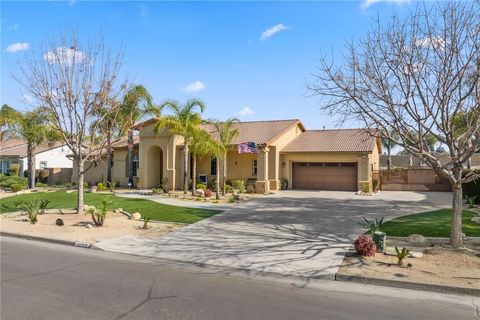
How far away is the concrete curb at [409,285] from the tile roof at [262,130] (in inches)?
769

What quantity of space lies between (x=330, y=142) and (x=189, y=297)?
25365mm

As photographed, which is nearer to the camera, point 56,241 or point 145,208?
point 56,241

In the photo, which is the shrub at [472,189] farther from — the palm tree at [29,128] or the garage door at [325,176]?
the palm tree at [29,128]

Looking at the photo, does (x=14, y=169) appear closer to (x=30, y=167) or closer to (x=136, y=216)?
(x=30, y=167)

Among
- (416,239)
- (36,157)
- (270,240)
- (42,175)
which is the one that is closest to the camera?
(416,239)

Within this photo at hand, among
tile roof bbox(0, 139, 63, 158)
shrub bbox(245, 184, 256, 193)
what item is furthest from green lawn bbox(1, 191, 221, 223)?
tile roof bbox(0, 139, 63, 158)

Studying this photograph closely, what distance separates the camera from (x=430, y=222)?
14.0 meters

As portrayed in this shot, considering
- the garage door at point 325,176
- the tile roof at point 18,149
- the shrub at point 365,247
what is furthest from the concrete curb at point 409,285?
the tile roof at point 18,149

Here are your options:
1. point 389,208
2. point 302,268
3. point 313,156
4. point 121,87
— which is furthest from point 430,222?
point 313,156

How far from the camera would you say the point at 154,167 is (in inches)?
1227

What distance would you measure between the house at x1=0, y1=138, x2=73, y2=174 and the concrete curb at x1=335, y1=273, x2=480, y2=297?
3966cm

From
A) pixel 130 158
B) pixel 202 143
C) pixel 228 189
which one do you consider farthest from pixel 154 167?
pixel 202 143

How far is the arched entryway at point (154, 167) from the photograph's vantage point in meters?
30.2

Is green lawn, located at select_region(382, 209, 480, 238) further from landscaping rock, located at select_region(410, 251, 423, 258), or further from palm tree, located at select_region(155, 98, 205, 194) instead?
palm tree, located at select_region(155, 98, 205, 194)
